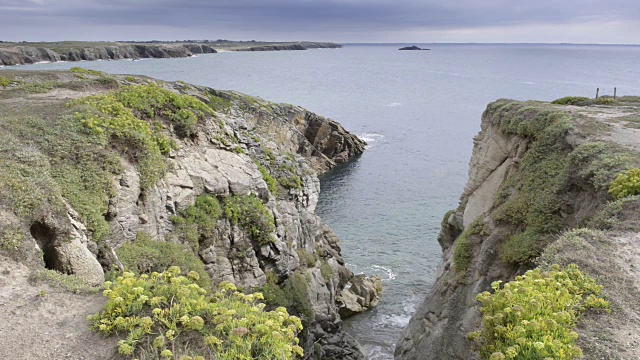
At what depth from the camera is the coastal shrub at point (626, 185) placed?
1490cm

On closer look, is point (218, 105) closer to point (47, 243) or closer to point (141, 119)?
point (141, 119)

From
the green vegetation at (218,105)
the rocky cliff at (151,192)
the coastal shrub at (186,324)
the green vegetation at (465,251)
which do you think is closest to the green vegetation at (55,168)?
the rocky cliff at (151,192)

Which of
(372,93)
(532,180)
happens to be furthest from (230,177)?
(372,93)

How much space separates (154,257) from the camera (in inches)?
714

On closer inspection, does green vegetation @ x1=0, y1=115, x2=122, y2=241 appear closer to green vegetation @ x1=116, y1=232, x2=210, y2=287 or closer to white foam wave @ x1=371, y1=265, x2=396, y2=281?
green vegetation @ x1=116, y1=232, x2=210, y2=287

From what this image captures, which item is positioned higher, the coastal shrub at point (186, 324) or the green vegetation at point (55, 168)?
the green vegetation at point (55, 168)

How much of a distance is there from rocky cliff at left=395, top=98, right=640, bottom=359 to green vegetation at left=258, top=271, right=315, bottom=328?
563cm

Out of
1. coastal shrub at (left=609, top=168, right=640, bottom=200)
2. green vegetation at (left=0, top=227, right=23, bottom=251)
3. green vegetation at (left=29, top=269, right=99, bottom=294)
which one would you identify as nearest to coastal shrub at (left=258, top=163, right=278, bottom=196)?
green vegetation at (left=0, top=227, right=23, bottom=251)

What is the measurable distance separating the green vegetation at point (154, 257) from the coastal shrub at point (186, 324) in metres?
7.55

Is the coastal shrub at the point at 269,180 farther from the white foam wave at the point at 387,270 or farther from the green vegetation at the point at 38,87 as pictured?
the white foam wave at the point at 387,270

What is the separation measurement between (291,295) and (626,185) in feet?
53.8

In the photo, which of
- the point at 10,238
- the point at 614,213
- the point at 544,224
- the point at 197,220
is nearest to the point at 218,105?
the point at 197,220

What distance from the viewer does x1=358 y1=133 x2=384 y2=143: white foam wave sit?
286 ft

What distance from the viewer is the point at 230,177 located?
2484 cm
